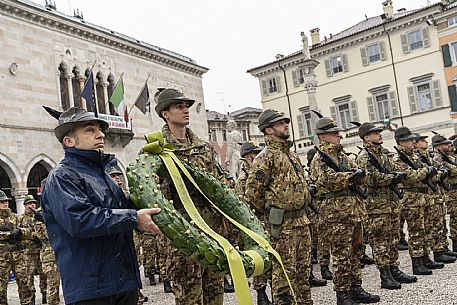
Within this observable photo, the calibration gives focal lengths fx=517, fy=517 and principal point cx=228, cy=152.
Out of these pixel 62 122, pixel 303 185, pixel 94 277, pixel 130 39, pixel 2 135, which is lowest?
pixel 94 277

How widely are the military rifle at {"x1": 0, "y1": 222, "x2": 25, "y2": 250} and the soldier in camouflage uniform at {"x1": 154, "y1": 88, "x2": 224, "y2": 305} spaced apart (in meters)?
5.94

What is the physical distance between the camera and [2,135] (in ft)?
56.5

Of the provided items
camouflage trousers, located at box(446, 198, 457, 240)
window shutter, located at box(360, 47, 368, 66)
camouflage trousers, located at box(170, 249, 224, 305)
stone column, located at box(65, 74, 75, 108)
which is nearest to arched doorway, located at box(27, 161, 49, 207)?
stone column, located at box(65, 74, 75, 108)

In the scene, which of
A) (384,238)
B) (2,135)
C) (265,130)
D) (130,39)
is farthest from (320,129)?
(130,39)

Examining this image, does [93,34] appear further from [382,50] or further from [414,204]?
[382,50]

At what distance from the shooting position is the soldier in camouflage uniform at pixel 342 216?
251 inches

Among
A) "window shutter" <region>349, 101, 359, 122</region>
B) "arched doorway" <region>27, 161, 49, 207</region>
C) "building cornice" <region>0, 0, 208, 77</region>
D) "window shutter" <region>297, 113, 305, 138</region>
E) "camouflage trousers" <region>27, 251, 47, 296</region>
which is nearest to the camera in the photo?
"camouflage trousers" <region>27, 251, 47, 296</region>

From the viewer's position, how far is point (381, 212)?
7.33 m

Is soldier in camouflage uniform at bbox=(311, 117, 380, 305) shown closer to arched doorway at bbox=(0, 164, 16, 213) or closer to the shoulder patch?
the shoulder patch

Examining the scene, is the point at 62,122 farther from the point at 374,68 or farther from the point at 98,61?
the point at 374,68

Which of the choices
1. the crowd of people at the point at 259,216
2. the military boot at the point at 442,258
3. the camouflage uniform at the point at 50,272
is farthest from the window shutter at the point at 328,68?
the camouflage uniform at the point at 50,272

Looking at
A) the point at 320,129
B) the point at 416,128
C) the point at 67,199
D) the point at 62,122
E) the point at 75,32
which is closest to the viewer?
the point at 67,199

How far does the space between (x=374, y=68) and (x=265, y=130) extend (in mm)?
31947

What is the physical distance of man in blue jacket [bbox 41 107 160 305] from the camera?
3170mm
